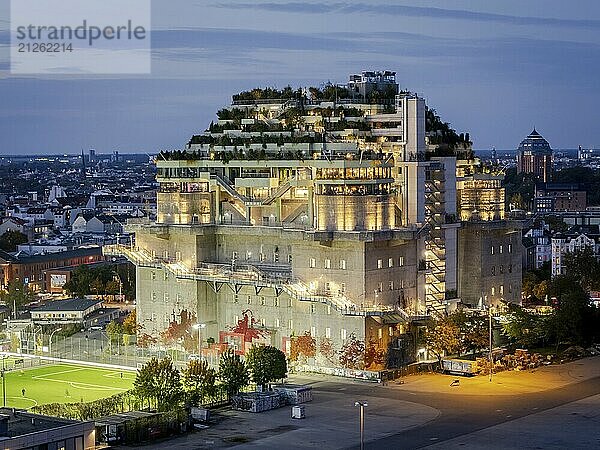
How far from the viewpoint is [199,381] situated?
Answer: 220ft

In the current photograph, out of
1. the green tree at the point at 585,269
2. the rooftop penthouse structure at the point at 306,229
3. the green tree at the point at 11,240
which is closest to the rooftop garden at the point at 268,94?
the rooftop penthouse structure at the point at 306,229

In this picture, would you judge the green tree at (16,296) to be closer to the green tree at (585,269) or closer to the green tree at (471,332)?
the green tree at (471,332)

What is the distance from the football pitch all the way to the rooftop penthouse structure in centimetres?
728

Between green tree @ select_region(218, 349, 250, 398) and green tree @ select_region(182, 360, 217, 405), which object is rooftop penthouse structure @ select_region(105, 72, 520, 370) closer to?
green tree @ select_region(218, 349, 250, 398)

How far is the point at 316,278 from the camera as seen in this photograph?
79625 mm

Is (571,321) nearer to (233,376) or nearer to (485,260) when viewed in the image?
(485,260)

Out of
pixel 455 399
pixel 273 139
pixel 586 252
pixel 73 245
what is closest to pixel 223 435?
pixel 455 399

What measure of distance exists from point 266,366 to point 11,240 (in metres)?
86.8

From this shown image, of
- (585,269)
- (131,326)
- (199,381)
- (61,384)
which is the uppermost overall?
(585,269)

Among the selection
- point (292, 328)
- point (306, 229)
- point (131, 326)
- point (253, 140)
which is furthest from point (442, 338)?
point (131, 326)

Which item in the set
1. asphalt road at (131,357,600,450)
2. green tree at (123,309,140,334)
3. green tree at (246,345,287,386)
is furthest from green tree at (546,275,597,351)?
green tree at (123,309,140,334)

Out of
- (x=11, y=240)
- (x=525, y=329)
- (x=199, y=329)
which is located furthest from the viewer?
(x=11, y=240)

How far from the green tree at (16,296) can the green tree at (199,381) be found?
34.1 metres

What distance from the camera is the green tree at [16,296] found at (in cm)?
10346
